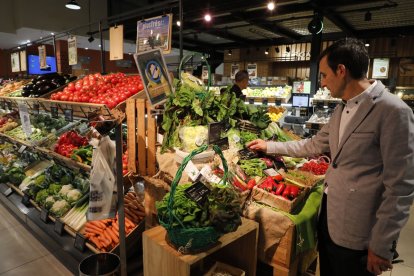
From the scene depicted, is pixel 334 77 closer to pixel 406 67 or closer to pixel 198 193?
pixel 198 193

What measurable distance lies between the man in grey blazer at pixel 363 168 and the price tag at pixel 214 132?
907mm

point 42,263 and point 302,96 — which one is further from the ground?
point 302,96

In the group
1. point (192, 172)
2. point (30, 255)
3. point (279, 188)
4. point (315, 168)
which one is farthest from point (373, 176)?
point (30, 255)

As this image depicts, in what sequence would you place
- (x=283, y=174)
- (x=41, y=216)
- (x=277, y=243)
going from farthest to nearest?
1. (x=41, y=216)
2. (x=283, y=174)
3. (x=277, y=243)

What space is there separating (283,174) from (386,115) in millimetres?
1068

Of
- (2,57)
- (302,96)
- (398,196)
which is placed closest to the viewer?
(398,196)

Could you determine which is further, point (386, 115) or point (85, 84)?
point (85, 84)

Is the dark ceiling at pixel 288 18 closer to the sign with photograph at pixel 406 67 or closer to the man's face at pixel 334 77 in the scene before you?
the sign with photograph at pixel 406 67

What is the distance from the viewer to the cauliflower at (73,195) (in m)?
3.29

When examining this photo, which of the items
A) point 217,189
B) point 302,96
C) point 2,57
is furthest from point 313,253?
point 2,57

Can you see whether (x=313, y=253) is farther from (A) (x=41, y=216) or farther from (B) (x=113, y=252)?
(A) (x=41, y=216)

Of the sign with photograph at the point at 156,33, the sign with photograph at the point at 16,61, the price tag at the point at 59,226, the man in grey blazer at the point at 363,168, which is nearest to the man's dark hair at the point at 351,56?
the man in grey blazer at the point at 363,168

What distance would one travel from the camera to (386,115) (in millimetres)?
1380

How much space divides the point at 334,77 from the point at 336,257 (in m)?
1.00
